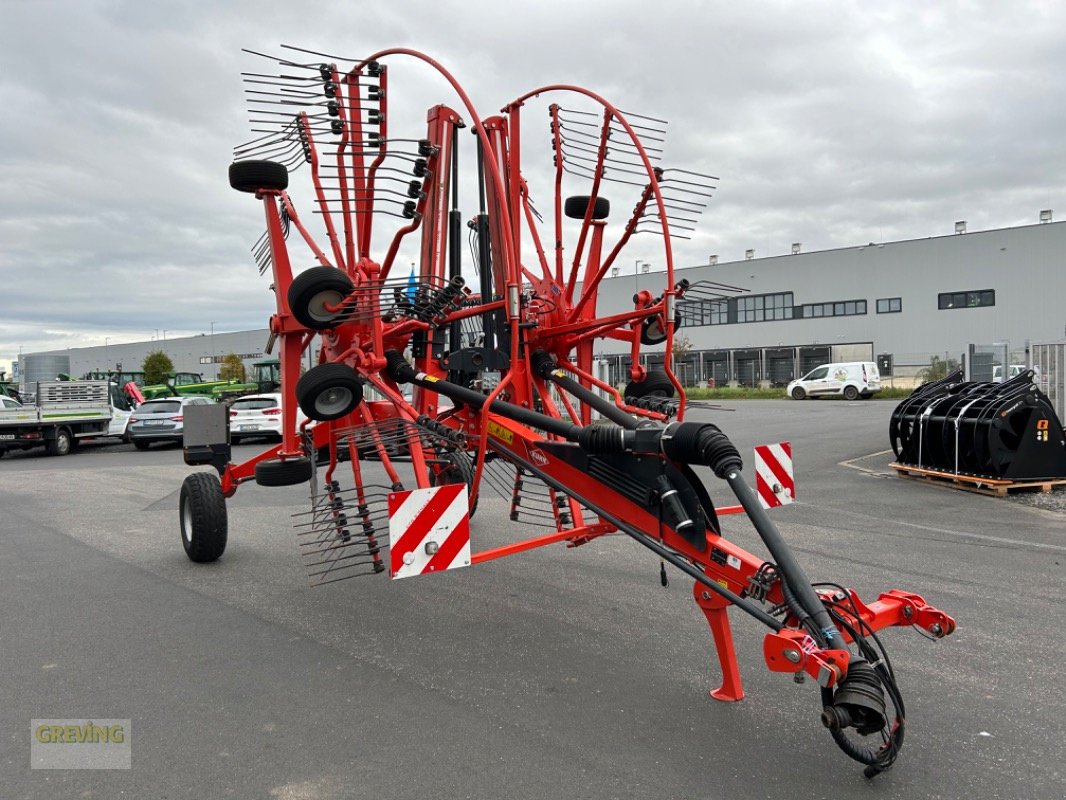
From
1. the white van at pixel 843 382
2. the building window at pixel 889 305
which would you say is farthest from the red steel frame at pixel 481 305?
the building window at pixel 889 305

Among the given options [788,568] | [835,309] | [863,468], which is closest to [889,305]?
[835,309]

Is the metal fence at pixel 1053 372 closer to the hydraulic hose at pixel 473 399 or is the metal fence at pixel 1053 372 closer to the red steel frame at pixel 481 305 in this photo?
the red steel frame at pixel 481 305

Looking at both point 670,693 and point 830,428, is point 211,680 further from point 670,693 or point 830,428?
point 830,428

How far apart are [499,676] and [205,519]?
140 inches

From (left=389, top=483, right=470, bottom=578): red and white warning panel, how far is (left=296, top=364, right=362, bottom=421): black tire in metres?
1.40

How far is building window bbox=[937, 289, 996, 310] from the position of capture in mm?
43594

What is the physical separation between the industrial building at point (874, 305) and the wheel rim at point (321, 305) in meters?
33.2

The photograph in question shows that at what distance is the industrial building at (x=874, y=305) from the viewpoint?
42.2 m

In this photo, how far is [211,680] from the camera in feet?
13.9

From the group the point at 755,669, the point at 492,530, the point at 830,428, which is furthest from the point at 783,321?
the point at 755,669

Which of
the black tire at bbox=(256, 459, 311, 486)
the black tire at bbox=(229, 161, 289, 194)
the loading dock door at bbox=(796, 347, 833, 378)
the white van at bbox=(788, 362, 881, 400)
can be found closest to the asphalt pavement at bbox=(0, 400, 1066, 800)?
the black tire at bbox=(256, 459, 311, 486)

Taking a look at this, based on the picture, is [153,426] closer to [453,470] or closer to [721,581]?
[453,470]

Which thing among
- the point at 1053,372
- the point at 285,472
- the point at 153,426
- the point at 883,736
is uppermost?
the point at 1053,372

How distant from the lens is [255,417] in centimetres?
1981
